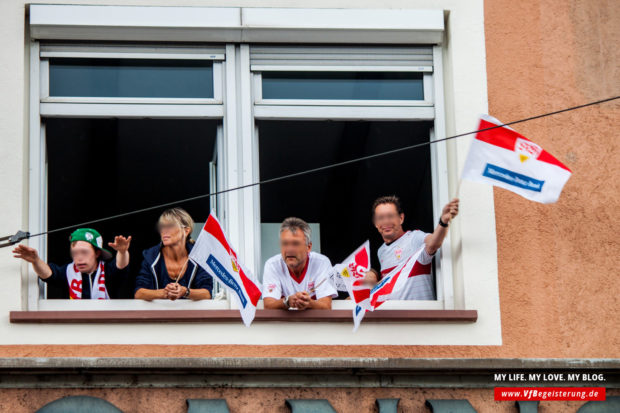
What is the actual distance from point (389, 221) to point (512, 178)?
108cm

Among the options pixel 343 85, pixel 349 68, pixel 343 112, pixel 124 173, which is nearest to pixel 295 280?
pixel 343 112

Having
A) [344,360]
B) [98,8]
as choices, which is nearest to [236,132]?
[98,8]

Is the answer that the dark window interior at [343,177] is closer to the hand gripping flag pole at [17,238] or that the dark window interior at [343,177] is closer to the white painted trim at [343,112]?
the white painted trim at [343,112]

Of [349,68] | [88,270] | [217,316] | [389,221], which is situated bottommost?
[217,316]

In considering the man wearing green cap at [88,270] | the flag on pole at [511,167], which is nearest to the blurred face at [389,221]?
the flag on pole at [511,167]

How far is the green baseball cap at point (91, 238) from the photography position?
33.3 feet

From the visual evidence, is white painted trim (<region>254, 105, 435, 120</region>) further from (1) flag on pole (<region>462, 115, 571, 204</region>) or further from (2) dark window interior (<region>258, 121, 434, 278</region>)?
(1) flag on pole (<region>462, 115, 571, 204</region>)

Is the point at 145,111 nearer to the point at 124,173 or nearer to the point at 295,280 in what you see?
the point at 124,173

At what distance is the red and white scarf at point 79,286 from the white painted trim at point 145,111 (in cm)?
117

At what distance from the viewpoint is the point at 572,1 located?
10.7 m

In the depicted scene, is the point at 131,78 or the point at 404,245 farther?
the point at 131,78

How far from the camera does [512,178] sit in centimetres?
975

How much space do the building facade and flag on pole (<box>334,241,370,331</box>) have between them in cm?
16

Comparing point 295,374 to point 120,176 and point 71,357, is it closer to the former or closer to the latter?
point 71,357
